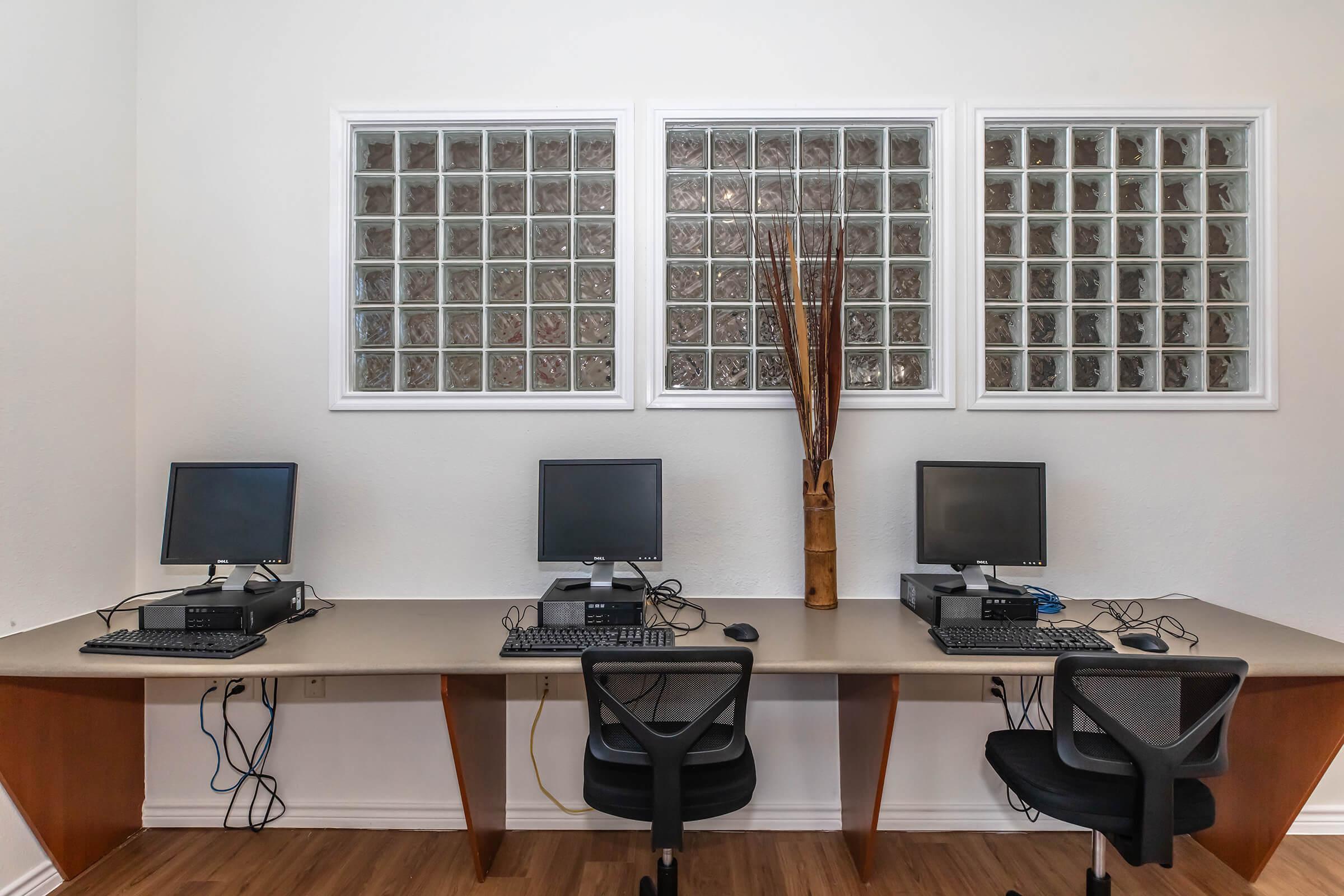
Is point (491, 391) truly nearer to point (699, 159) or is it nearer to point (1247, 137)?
point (699, 159)

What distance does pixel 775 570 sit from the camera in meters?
2.24

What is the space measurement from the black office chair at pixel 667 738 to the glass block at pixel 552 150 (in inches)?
70.5

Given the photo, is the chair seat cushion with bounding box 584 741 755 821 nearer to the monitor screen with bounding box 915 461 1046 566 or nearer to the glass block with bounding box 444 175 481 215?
the monitor screen with bounding box 915 461 1046 566

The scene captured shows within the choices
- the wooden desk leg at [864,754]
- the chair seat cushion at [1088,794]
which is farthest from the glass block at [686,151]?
the chair seat cushion at [1088,794]

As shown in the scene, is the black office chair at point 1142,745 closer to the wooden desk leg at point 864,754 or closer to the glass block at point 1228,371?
the wooden desk leg at point 864,754

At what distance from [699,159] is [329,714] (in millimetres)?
2434

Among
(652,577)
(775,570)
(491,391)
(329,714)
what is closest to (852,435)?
(775,570)

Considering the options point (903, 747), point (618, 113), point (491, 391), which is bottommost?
point (903, 747)

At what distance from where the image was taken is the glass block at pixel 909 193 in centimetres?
230

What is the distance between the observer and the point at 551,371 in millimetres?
2318

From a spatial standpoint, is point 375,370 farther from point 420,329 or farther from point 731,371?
point 731,371

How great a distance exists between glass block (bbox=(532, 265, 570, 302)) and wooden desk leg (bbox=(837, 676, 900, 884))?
5.55 feet

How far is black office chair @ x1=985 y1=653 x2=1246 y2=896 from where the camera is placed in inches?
53.7

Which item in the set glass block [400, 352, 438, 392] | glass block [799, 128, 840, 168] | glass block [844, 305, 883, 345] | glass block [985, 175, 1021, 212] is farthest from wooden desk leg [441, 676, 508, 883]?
glass block [985, 175, 1021, 212]
